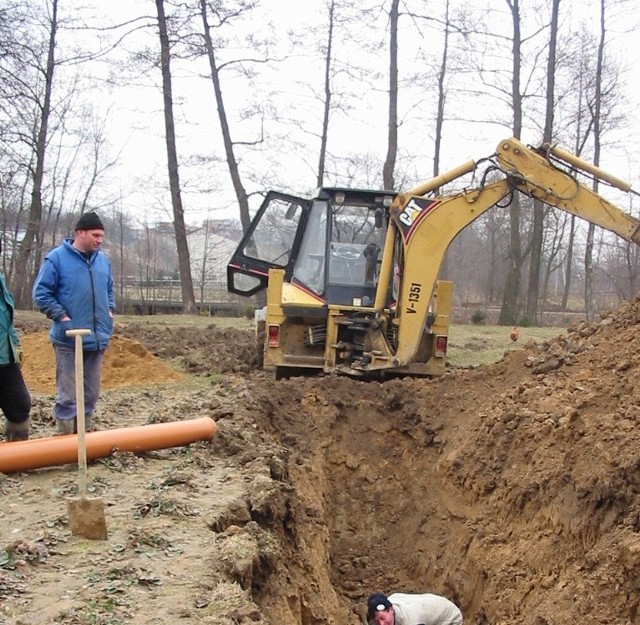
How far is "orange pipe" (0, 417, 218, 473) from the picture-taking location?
508 cm

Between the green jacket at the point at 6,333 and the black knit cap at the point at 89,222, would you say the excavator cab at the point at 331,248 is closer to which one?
the black knit cap at the point at 89,222

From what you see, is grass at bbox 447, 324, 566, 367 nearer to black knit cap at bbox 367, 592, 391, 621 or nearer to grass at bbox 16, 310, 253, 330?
grass at bbox 16, 310, 253, 330

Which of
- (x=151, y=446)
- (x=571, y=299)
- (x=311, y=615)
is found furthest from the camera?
(x=571, y=299)

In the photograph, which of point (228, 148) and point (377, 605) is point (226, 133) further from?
point (377, 605)

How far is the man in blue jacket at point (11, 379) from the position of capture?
5.25 metres

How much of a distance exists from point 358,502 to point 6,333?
3.80 metres

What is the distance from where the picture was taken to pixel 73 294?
221 inches

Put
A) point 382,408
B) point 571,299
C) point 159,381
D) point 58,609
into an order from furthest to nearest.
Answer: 1. point 571,299
2. point 159,381
3. point 382,408
4. point 58,609

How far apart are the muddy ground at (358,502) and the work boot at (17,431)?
0.46 metres

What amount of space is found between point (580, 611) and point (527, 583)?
672 mm

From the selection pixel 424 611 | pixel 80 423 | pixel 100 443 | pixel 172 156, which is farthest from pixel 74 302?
pixel 172 156

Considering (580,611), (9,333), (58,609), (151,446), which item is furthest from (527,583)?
(9,333)

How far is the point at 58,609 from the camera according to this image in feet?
10.7

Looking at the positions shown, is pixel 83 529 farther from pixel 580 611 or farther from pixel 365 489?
pixel 365 489
